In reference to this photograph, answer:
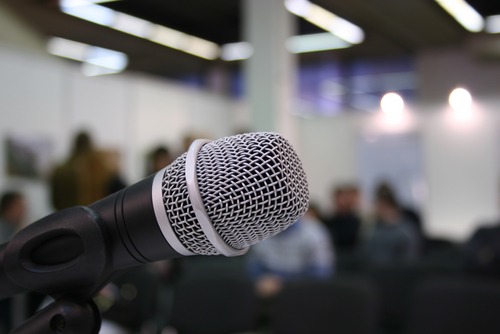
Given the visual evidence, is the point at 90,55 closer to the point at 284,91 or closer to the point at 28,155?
the point at 28,155

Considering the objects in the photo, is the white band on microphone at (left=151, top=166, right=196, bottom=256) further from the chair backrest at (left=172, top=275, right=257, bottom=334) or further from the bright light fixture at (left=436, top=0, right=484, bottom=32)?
the chair backrest at (left=172, top=275, right=257, bottom=334)

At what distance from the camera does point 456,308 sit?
92.4 inches

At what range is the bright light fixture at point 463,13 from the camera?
5.16ft

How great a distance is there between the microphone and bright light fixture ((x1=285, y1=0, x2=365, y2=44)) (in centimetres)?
130

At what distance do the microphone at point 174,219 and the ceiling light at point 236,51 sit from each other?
1772mm

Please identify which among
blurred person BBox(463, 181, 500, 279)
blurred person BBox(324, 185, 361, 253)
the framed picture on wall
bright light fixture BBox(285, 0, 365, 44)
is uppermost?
bright light fixture BBox(285, 0, 365, 44)

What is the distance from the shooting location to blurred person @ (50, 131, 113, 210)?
7.41 ft

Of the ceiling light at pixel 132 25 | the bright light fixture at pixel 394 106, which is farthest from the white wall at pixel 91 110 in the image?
the bright light fixture at pixel 394 106

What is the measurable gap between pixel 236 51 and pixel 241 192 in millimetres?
2208

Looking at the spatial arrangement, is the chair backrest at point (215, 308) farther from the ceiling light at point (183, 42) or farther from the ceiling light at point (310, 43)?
the ceiling light at point (310, 43)

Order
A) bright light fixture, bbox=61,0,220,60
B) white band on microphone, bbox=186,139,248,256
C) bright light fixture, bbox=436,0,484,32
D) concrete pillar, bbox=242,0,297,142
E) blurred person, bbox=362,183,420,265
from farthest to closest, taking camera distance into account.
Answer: blurred person, bbox=362,183,420,265 < concrete pillar, bbox=242,0,297,142 < bright light fixture, bbox=61,0,220,60 < bright light fixture, bbox=436,0,484,32 < white band on microphone, bbox=186,139,248,256

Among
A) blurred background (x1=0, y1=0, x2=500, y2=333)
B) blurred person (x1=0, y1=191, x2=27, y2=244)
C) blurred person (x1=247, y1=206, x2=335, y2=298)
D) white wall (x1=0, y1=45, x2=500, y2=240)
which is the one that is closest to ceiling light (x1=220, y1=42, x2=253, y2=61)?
blurred background (x1=0, y1=0, x2=500, y2=333)

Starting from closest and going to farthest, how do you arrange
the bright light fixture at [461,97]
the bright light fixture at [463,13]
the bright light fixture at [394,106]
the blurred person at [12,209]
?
the bright light fixture at [463,13]
the blurred person at [12,209]
the bright light fixture at [461,97]
the bright light fixture at [394,106]

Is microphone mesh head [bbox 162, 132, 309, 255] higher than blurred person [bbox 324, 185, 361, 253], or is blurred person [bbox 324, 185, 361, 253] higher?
microphone mesh head [bbox 162, 132, 309, 255]
